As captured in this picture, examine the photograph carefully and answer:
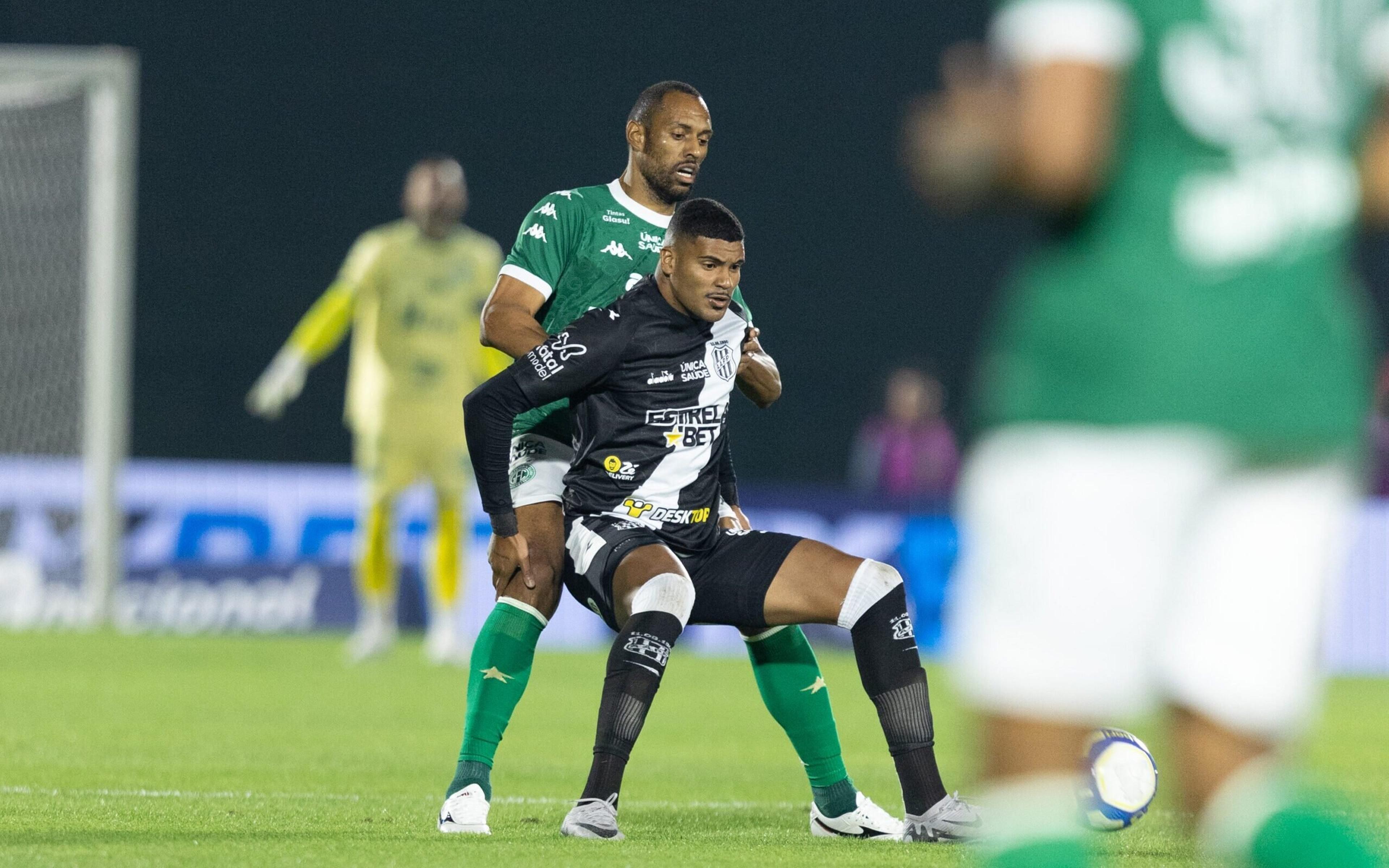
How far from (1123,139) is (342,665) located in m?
9.64

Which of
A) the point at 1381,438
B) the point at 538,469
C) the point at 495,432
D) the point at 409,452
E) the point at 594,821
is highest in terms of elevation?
the point at 495,432

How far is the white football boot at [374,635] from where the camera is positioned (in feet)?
38.9

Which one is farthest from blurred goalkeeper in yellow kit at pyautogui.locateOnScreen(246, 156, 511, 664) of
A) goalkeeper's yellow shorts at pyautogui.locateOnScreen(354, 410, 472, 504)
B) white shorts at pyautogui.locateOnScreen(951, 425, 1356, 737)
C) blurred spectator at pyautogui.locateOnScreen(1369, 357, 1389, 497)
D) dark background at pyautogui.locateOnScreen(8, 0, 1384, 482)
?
white shorts at pyautogui.locateOnScreen(951, 425, 1356, 737)

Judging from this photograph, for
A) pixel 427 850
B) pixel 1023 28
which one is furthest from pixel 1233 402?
pixel 427 850

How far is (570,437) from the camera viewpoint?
5.79 m

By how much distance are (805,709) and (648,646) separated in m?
0.61

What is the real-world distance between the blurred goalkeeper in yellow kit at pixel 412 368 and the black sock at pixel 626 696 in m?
6.47

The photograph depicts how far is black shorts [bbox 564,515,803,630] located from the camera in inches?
213

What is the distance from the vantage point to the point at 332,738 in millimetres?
8109

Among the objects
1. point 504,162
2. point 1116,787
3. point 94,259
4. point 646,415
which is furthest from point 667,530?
point 504,162

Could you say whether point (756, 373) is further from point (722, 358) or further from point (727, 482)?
point (727, 482)

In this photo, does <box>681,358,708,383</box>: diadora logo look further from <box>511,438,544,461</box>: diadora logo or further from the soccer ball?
the soccer ball

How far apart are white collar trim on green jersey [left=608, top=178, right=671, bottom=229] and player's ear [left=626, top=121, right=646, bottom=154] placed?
0.11 meters

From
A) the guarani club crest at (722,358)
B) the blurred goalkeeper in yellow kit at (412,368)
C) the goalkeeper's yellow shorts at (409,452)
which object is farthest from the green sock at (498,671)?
the goalkeeper's yellow shorts at (409,452)
